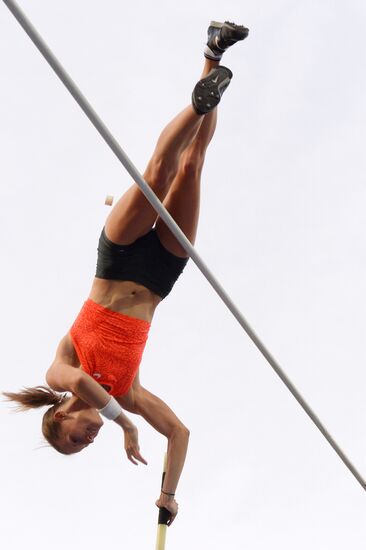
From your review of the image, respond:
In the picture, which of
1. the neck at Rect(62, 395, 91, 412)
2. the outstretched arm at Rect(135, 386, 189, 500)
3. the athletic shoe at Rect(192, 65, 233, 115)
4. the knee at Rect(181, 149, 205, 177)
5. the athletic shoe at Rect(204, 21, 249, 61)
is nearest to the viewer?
the athletic shoe at Rect(192, 65, 233, 115)

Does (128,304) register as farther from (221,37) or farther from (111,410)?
(221,37)

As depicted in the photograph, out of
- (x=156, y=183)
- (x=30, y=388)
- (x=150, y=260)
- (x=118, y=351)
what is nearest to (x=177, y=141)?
(x=156, y=183)

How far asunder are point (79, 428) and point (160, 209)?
70.1 inches

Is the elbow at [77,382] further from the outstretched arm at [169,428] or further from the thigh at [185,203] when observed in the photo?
the thigh at [185,203]

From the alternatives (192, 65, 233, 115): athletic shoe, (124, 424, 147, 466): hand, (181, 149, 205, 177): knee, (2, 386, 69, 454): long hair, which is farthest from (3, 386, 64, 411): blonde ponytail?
(192, 65, 233, 115): athletic shoe

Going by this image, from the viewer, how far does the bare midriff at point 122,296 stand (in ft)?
23.5

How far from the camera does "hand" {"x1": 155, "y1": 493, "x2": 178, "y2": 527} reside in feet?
23.7

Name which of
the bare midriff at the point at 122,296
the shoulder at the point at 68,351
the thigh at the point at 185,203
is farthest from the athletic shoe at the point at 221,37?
the shoulder at the point at 68,351

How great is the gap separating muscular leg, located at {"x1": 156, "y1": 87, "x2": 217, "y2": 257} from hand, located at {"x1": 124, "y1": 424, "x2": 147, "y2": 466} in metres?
1.31

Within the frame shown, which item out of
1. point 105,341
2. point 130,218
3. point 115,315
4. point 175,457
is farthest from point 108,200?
point 175,457

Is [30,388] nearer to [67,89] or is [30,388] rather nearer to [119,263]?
[119,263]

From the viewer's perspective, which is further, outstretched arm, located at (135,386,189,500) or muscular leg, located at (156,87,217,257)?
outstretched arm, located at (135,386,189,500)

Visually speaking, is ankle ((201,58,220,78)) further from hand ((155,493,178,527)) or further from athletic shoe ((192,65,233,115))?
hand ((155,493,178,527))

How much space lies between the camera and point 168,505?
7242 millimetres
